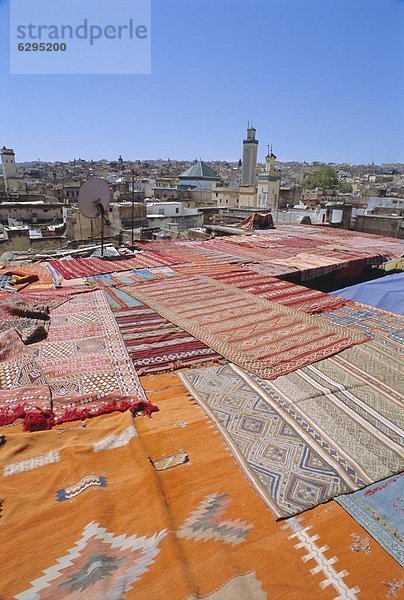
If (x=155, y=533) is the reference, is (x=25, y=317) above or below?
above

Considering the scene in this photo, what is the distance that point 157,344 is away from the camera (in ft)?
11.7

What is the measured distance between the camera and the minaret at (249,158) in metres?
42.3

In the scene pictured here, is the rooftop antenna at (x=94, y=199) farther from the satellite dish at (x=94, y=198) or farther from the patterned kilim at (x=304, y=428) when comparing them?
the patterned kilim at (x=304, y=428)

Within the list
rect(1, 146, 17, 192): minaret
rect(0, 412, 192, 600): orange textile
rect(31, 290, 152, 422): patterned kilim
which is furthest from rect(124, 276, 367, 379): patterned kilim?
rect(1, 146, 17, 192): minaret

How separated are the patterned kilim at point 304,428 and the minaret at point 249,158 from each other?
42.0 m

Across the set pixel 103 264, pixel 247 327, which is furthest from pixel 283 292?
pixel 103 264

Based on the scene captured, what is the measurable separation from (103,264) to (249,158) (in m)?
40.2

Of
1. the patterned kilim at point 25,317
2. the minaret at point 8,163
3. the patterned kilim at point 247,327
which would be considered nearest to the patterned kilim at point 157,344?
the patterned kilim at point 247,327

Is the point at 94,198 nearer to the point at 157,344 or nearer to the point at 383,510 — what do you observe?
the point at 157,344

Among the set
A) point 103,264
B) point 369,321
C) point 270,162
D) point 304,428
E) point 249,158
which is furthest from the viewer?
point 249,158

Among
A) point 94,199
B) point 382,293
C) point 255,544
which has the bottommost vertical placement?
point 255,544

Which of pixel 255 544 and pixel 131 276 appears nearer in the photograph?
pixel 255 544

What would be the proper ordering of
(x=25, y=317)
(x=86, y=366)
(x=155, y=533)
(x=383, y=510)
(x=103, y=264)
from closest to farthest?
1. (x=155, y=533)
2. (x=383, y=510)
3. (x=86, y=366)
4. (x=25, y=317)
5. (x=103, y=264)

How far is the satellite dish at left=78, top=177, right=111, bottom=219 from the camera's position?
731 cm
